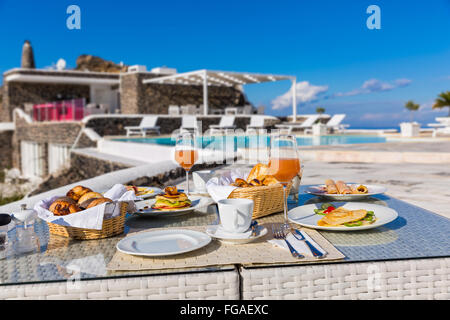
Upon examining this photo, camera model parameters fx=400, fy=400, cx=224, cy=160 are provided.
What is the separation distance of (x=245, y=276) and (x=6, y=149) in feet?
89.4

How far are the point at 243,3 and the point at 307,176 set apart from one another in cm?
5977

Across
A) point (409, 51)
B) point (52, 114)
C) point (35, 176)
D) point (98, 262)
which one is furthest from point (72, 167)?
point (409, 51)

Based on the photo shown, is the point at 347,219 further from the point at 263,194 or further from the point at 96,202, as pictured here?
→ the point at 96,202

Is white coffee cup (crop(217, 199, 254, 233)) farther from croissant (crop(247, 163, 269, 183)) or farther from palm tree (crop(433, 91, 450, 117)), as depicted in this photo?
palm tree (crop(433, 91, 450, 117))

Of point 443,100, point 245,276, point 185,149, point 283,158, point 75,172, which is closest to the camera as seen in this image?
point 245,276

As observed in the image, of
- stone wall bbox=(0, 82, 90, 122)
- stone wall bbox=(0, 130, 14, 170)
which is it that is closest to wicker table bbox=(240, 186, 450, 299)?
stone wall bbox=(0, 130, 14, 170)

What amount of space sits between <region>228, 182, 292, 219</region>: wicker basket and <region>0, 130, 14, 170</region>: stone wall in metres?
26.3

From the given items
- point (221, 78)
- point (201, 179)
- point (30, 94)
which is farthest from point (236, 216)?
point (30, 94)

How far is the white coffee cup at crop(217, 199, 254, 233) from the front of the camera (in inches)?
45.7

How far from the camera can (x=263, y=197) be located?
1.44 metres

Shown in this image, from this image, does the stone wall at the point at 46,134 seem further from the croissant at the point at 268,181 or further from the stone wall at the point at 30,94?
the croissant at the point at 268,181

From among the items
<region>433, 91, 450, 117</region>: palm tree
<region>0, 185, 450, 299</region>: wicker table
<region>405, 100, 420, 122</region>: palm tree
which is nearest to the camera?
<region>0, 185, 450, 299</region>: wicker table

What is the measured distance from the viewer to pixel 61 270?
97 centimetres
